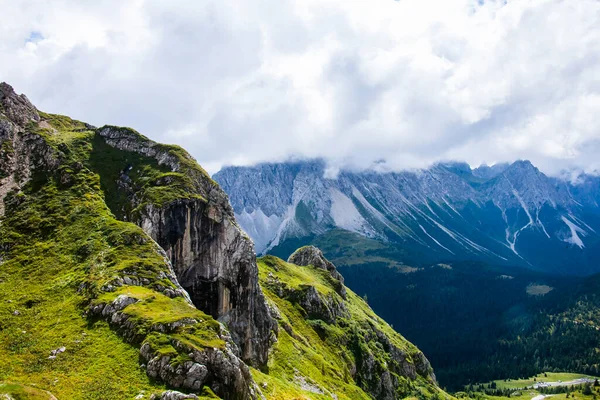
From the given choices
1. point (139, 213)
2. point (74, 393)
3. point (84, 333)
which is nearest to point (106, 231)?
point (139, 213)

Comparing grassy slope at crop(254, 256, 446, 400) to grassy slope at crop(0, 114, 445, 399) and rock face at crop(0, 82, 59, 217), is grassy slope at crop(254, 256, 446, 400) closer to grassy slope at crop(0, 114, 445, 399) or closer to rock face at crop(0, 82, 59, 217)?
grassy slope at crop(0, 114, 445, 399)

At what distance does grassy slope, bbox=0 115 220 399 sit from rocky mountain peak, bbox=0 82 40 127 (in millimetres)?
26430

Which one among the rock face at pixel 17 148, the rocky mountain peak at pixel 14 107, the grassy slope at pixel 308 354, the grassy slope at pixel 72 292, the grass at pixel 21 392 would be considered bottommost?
the grassy slope at pixel 308 354

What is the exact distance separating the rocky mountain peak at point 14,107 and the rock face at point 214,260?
52.1 meters

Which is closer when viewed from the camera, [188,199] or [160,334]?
[160,334]

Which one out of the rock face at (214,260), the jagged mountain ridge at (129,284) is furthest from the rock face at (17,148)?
the rock face at (214,260)

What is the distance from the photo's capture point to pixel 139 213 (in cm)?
10775

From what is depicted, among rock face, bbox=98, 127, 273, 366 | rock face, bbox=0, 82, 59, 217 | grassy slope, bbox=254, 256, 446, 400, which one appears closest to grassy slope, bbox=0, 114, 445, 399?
grassy slope, bbox=254, 256, 446, 400

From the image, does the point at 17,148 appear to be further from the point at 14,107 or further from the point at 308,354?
the point at 308,354

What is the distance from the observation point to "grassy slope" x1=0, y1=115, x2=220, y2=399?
5828 centimetres

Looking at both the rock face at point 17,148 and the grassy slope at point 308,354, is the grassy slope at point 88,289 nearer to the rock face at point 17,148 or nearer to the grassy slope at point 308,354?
the grassy slope at point 308,354

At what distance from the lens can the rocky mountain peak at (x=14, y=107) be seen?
430 feet

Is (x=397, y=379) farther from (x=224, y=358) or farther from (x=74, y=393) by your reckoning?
(x=74, y=393)

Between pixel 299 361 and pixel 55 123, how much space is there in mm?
108164
